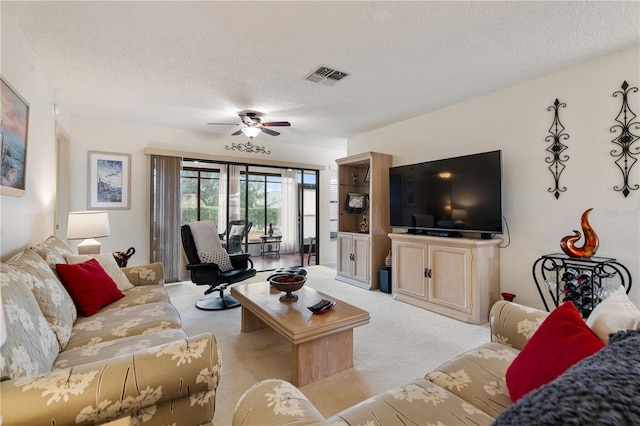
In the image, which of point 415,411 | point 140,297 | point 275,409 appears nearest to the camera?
point 275,409

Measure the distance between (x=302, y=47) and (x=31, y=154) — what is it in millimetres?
2393

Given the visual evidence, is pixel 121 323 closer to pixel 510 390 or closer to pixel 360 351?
pixel 360 351

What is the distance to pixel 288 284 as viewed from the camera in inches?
93.9

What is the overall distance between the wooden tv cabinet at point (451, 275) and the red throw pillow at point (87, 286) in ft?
10.2

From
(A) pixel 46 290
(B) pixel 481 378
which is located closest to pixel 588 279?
(B) pixel 481 378

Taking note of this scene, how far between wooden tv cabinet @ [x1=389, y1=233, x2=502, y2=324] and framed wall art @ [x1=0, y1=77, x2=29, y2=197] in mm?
3684

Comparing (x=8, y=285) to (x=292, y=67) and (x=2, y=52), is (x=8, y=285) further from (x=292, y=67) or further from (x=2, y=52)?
(x=292, y=67)

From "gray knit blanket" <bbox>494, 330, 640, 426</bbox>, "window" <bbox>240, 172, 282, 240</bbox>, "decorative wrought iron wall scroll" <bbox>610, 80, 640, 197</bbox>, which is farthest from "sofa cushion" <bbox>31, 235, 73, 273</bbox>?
"decorative wrought iron wall scroll" <bbox>610, 80, 640, 197</bbox>

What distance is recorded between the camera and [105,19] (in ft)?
6.77

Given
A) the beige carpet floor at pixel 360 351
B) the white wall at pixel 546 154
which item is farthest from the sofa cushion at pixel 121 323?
the white wall at pixel 546 154

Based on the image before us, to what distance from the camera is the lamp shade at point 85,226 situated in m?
3.05

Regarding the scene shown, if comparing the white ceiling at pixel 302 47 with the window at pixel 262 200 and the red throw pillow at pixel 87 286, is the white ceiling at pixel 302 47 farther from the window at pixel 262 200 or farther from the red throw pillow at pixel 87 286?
the window at pixel 262 200

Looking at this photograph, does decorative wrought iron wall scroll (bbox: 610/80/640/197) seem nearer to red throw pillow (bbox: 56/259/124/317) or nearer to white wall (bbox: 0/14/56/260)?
red throw pillow (bbox: 56/259/124/317)

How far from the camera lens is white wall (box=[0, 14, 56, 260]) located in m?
1.94
